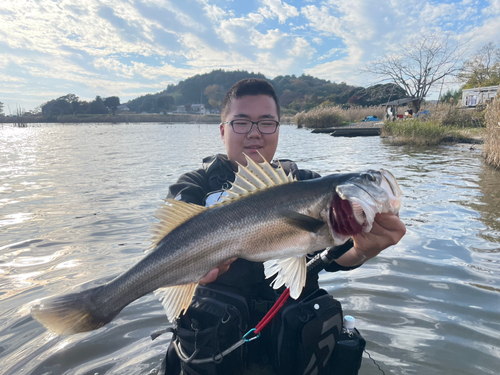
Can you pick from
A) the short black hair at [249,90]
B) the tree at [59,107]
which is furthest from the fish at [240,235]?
the tree at [59,107]

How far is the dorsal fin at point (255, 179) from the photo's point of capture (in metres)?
2.62

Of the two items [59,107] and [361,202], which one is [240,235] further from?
[59,107]

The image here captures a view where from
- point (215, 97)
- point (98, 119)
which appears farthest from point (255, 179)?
point (215, 97)

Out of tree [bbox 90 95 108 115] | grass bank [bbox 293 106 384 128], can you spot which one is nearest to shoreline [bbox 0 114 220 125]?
tree [bbox 90 95 108 115]

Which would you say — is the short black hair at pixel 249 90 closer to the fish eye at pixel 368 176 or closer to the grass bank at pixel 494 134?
the fish eye at pixel 368 176

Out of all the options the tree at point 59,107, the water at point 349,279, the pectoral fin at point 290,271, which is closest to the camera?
the pectoral fin at point 290,271

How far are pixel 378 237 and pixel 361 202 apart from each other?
54 centimetres

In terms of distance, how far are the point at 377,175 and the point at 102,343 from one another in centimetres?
375

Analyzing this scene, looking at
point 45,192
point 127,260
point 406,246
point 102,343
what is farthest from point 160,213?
point 45,192

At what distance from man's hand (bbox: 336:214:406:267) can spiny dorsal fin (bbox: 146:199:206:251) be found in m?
1.47

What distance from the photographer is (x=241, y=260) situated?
3.13m

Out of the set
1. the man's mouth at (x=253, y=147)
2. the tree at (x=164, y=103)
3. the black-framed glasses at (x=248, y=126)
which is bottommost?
the man's mouth at (x=253, y=147)

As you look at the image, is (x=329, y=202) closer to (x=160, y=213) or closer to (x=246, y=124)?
(x=160, y=213)

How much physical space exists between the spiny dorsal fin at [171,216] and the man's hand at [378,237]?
1.47 metres
